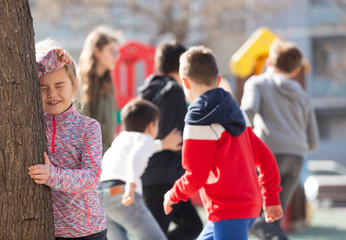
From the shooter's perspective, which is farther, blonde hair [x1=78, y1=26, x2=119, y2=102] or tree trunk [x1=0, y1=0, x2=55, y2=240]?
blonde hair [x1=78, y1=26, x2=119, y2=102]

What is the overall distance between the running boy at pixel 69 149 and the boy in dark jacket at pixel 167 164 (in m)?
1.69

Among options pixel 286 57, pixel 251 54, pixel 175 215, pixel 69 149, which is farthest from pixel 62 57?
pixel 251 54

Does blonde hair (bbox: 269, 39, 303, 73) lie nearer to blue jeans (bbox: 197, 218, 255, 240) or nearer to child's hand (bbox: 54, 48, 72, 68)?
blue jeans (bbox: 197, 218, 255, 240)

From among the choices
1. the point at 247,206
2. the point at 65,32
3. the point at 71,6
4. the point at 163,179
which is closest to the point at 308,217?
the point at 163,179

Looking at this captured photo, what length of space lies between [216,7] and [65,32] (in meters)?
8.74

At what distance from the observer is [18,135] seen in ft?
8.76

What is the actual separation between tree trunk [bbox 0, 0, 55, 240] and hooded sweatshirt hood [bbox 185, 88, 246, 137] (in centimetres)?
109

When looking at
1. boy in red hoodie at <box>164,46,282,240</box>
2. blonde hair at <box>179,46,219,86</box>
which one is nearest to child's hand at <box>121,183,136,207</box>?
boy in red hoodie at <box>164,46,282,240</box>

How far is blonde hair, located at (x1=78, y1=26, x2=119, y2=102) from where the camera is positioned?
211 inches

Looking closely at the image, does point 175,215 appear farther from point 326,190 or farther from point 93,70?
point 326,190

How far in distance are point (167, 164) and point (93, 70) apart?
3.74 ft

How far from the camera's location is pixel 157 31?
26875mm

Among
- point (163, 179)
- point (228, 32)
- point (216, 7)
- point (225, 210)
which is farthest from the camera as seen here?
point (228, 32)

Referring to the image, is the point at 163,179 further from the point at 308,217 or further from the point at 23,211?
the point at 308,217
